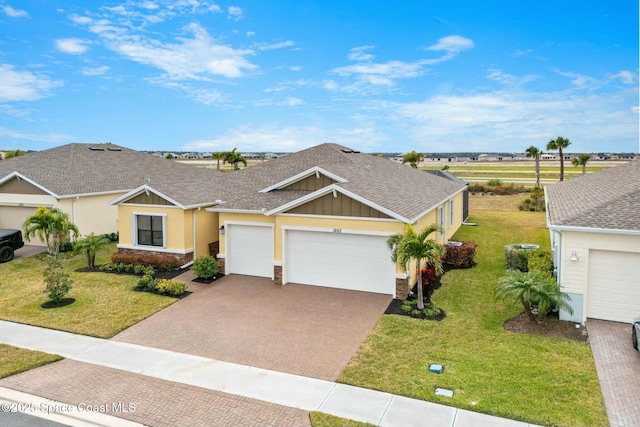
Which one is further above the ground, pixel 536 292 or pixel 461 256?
pixel 536 292

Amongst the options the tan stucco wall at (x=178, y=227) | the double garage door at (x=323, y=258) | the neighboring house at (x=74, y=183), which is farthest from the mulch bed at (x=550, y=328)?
the neighboring house at (x=74, y=183)

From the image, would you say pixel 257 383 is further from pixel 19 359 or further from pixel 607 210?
pixel 607 210

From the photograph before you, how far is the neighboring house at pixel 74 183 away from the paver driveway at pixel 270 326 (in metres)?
10.2

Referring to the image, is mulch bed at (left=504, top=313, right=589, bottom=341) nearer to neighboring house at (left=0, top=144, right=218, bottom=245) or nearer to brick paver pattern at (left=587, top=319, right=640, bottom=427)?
brick paver pattern at (left=587, top=319, right=640, bottom=427)

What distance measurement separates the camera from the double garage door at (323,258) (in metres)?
14.8

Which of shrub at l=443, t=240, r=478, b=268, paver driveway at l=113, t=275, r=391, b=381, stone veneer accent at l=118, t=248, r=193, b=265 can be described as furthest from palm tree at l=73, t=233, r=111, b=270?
shrub at l=443, t=240, r=478, b=268

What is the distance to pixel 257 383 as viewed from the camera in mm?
8953

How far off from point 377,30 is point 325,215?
1832 cm

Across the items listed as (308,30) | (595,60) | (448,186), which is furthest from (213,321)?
(595,60)

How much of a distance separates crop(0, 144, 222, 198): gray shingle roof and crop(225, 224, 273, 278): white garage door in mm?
3799

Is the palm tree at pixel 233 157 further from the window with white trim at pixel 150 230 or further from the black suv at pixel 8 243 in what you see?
the window with white trim at pixel 150 230

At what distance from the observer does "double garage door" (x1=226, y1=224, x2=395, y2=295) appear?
14.8m

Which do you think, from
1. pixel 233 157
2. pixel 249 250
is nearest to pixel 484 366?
pixel 249 250

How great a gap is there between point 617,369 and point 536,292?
100 inches
